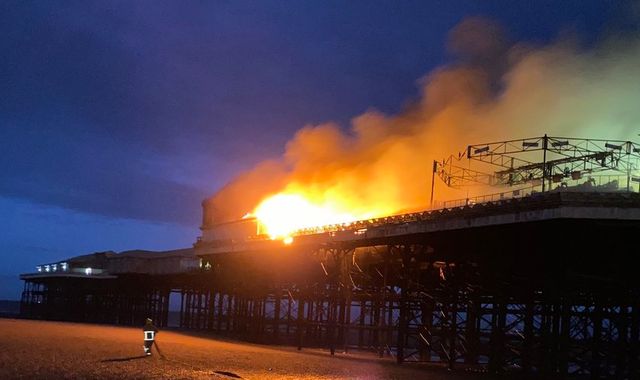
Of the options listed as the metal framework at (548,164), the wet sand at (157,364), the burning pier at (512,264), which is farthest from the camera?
the metal framework at (548,164)

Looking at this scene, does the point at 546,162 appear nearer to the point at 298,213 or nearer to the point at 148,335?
the point at 298,213

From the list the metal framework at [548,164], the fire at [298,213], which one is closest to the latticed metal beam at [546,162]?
the metal framework at [548,164]

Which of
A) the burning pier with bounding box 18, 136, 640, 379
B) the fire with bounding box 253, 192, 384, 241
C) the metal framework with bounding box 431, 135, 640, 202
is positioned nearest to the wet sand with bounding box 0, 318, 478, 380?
the burning pier with bounding box 18, 136, 640, 379

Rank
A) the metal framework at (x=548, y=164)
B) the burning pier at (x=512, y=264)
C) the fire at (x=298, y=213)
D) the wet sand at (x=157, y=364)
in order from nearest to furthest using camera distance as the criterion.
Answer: the wet sand at (x=157, y=364) < the burning pier at (x=512, y=264) < the metal framework at (x=548, y=164) < the fire at (x=298, y=213)

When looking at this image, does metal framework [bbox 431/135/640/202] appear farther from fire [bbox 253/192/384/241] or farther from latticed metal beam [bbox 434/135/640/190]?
fire [bbox 253/192/384/241]

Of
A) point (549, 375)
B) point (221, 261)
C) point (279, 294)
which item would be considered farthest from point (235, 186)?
point (549, 375)

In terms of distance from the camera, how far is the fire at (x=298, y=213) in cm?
5675

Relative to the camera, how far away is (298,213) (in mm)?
58688

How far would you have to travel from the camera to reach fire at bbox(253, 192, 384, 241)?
186 feet

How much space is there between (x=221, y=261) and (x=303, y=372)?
39.2m

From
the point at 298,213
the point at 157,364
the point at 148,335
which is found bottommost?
the point at 157,364

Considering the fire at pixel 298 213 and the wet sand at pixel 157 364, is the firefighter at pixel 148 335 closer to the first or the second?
the wet sand at pixel 157 364

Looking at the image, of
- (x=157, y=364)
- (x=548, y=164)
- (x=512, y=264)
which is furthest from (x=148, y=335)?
(x=548, y=164)

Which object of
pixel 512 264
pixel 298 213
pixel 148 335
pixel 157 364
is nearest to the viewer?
pixel 157 364
